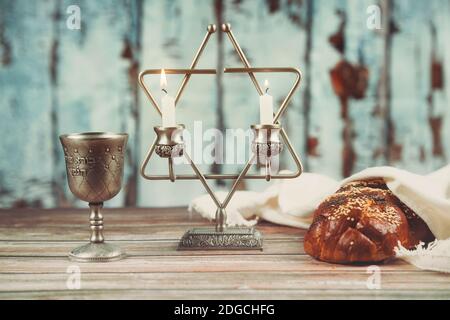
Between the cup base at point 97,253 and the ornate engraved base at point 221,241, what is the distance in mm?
141

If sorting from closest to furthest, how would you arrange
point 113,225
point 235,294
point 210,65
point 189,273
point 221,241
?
point 235,294
point 189,273
point 221,241
point 113,225
point 210,65

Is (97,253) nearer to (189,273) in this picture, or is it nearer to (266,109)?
(189,273)

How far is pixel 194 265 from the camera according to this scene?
4.05 feet

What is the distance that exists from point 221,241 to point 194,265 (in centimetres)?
16

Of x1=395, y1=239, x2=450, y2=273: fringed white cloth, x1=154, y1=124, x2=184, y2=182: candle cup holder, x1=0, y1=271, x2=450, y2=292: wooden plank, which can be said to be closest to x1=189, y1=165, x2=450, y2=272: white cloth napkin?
x1=395, y1=239, x2=450, y2=273: fringed white cloth

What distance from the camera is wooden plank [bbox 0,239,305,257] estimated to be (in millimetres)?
1349

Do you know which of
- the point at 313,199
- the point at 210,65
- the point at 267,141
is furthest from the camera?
the point at 210,65

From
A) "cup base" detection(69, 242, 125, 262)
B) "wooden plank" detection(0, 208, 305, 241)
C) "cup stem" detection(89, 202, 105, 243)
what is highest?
"cup stem" detection(89, 202, 105, 243)

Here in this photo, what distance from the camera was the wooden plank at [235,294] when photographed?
1.04 meters

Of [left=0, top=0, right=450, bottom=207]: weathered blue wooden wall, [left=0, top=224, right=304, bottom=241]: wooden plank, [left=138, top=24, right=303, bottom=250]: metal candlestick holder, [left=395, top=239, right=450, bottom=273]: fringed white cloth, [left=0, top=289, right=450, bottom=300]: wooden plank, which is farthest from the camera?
[left=0, top=0, right=450, bottom=207]: weathered blue wooden wall

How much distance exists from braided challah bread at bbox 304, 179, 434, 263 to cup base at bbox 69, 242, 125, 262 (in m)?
0.36

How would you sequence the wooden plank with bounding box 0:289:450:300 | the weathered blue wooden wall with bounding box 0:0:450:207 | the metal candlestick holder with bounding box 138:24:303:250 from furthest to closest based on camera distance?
the weathered blue wooden wall with bounding box 0:0:450:207
the metal candlestick holder with bounding box 138:24:303:250
the wooden plank with bounding box 0:289:450:300

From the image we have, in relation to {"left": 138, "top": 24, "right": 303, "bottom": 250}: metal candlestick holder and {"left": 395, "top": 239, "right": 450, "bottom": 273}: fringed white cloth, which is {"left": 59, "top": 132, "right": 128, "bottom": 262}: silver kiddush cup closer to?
{"left": 138, "top": 24, "right": 303, "bottom": 250}: metal candlestick holder

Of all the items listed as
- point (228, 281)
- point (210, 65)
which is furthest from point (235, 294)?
point (210, 65)
